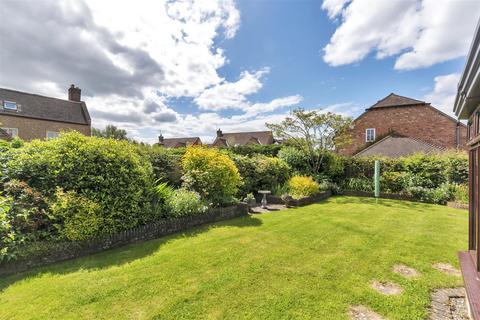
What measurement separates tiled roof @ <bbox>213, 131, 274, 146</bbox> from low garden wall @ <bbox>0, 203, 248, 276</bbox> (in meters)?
38.8

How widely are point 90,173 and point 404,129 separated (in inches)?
1034

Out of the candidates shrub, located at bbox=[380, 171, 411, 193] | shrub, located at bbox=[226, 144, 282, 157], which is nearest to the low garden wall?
shrub, located at bbox=[380, 171, 411, 193]

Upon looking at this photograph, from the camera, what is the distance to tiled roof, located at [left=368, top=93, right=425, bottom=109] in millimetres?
21125

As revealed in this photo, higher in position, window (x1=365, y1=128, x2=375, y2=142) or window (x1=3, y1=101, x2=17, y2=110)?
window (x1=3, y1=101, x2=17, y2=110)

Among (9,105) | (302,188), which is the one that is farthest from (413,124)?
(9,105)

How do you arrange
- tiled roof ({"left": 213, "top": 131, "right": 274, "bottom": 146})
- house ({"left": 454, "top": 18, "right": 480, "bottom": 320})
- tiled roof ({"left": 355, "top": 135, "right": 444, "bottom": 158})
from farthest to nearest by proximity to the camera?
1. tiled roof ({"left": 213, "top": 131, "right": 274, "bottom": 146})
2. tiled roof ({"left": 355, "top": 135, "right": 444, "bottom": 158})
3. house ({"left": 454, "top": 18, "right": 480, "bottom": 320})

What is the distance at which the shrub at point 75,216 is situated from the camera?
4414 mm

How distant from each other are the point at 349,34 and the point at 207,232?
945 centimetres

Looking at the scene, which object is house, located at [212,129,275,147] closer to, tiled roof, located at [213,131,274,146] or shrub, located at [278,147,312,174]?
tiled roof, located at [213,131,274,146]

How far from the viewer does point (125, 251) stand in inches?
188

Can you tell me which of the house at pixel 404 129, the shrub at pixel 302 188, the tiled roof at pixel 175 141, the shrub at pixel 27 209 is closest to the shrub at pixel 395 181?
the shrub at pixel 302 188

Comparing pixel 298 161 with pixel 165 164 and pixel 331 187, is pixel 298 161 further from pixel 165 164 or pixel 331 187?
pixel 165 164

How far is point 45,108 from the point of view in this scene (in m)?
Answer: 23.6

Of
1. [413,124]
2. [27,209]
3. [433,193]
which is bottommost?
[433,193]
